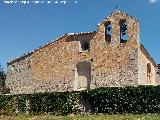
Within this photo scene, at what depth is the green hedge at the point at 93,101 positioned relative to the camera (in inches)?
1057

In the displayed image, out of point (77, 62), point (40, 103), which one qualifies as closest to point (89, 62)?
point (77, 62)

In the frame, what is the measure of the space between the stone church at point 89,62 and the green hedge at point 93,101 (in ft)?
16.9

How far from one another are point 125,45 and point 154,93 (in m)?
8.31

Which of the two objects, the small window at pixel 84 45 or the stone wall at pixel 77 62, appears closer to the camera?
the stone wall at pixel 77 62

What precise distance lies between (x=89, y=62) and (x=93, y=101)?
7314mm

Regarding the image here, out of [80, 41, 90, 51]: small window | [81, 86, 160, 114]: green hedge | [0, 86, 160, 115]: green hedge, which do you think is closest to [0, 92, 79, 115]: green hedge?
[0, 86, 160, 115]: green hedge

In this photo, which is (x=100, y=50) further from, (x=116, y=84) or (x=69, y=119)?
(x=69, y=119)

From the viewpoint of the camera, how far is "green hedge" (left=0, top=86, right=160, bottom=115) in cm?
2686

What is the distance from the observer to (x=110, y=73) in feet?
112

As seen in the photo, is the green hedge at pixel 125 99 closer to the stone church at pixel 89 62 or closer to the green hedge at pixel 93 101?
the green hedge at pixel 93 101

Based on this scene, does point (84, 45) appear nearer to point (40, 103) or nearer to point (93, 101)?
point (40, 103)

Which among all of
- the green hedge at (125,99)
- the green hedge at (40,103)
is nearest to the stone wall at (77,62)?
the green hedge at (125,99)

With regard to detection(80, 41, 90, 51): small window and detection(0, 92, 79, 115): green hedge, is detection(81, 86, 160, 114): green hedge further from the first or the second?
detection(80, 41, 90, 51): small window

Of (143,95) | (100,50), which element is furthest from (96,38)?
(143,95)
